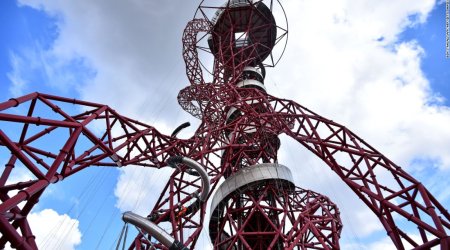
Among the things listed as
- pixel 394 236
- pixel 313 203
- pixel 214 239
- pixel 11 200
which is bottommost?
pixel 11 200

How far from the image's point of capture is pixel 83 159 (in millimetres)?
14477

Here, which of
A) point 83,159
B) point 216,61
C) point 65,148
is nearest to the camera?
point 65,148

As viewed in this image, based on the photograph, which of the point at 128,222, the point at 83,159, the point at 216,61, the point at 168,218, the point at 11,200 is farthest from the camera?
the point at 216,61

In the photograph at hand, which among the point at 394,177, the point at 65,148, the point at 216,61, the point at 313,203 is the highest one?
the point at 216,61

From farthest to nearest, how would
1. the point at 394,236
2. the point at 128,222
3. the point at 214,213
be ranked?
the point at 214,213 → the point at 128,222 → the point at 394,236

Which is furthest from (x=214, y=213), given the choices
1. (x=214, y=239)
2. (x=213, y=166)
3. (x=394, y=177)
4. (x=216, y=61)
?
(x=216, y=61)

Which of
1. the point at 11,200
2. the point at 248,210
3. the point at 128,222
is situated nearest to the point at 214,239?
the point at 248,210

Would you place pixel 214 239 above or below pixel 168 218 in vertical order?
above

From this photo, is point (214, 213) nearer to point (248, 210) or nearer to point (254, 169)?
point (248, 210)

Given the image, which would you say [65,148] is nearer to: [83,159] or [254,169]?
[83,159]

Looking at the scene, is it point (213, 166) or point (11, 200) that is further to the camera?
point (213, 166)

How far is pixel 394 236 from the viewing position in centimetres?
1133

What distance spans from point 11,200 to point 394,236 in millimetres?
12220

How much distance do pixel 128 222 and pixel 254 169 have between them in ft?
30.3
